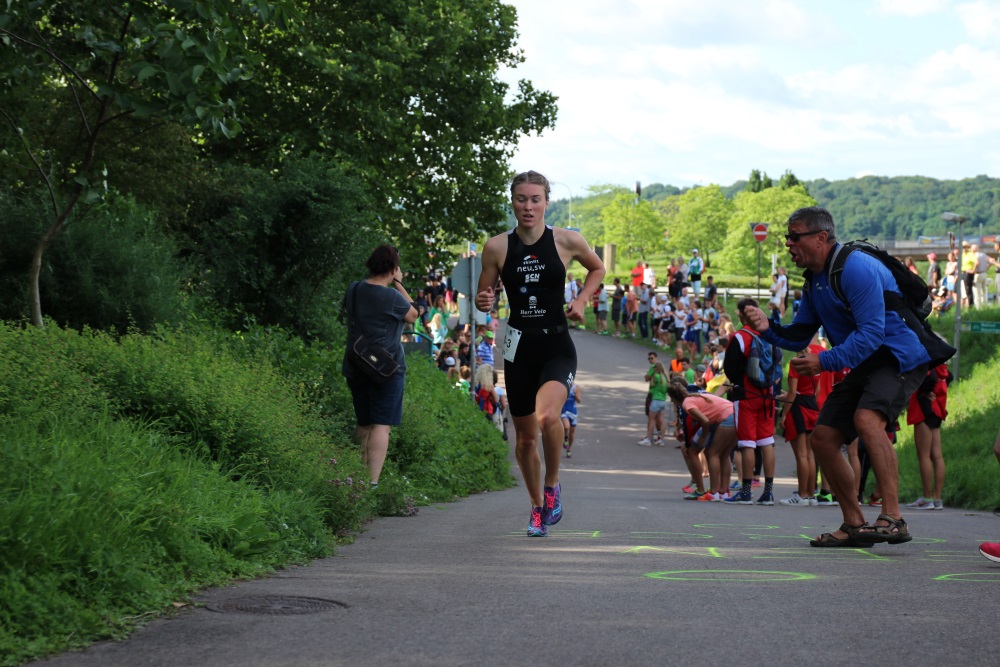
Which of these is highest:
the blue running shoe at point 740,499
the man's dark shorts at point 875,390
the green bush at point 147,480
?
the man's dark shorts at point 875,390

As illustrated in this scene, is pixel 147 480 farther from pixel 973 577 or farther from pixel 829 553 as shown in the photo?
pixel 973 577

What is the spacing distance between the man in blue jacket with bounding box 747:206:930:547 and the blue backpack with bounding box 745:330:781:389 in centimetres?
562

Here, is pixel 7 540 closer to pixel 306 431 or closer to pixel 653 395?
pixel 306 431

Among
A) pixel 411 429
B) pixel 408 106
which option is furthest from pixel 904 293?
pixel 408 106

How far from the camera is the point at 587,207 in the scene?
154125 mm

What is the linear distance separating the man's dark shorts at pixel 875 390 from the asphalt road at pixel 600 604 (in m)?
0.80

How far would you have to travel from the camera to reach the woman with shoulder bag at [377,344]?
10.3 metres

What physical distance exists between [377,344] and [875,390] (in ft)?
13.4

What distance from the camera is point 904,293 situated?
7828 millimetres

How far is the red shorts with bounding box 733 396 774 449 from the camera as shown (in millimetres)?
14148

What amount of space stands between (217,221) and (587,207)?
451ft

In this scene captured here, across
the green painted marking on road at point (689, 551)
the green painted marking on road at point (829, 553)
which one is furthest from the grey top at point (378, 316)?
the green painted marking on road at point (829, 553)

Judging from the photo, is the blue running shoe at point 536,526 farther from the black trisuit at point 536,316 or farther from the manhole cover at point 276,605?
the manhole cover at point 276,605

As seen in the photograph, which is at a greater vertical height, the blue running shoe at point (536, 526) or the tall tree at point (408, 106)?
the tall tree at point (408, 106)
